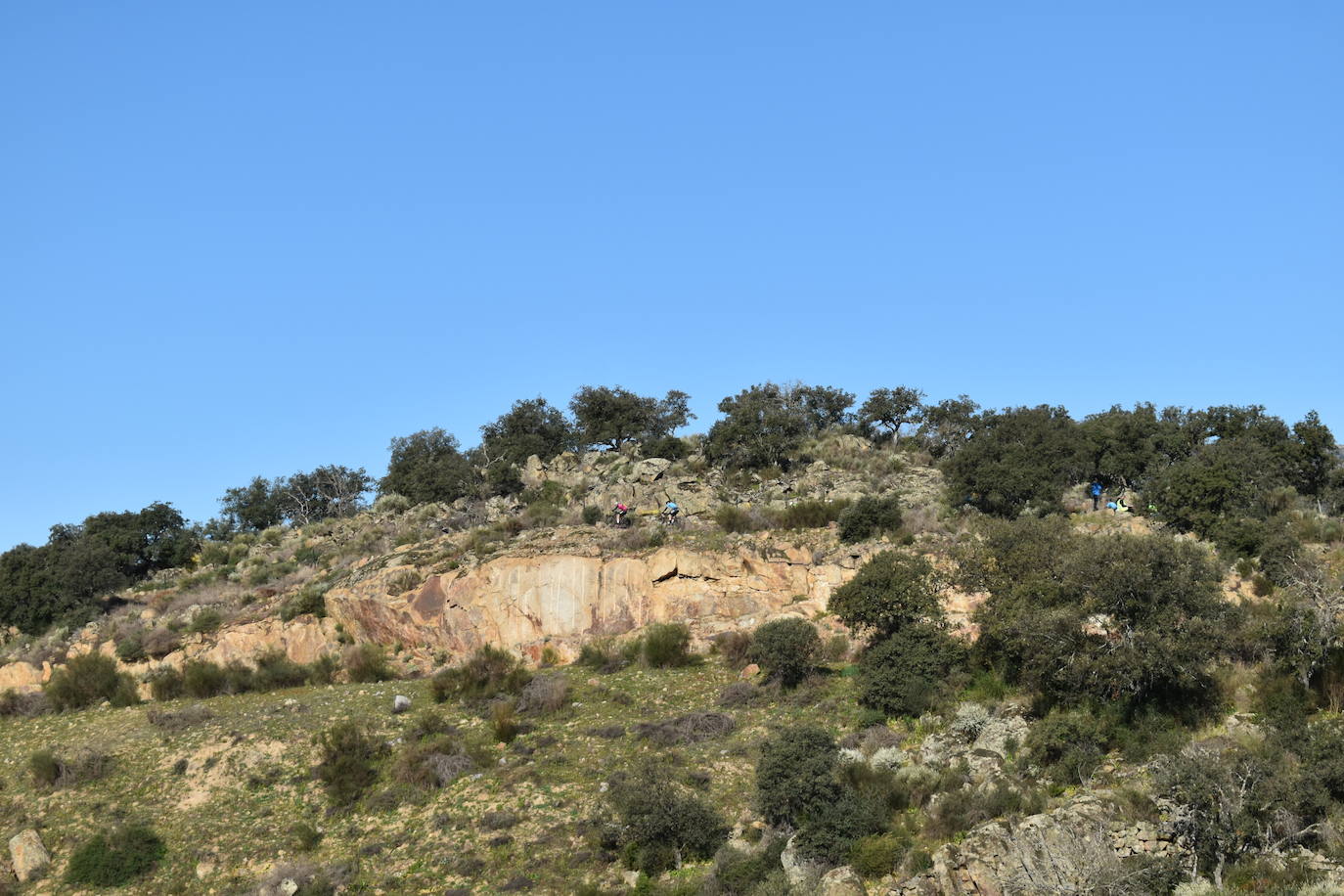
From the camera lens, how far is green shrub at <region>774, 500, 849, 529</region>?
43.7m

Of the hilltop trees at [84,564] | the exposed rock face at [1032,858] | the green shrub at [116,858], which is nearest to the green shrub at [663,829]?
the exposed rock face at [1032,858]

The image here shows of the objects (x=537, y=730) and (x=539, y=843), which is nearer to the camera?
(x=539, y=843)

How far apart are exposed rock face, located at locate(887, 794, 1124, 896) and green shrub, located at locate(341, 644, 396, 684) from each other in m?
22.5

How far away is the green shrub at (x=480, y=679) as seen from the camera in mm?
34906

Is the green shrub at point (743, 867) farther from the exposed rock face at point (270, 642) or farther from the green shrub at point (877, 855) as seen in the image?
the exposed rock face at point (270, 642)

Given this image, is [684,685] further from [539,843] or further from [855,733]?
[539,843]

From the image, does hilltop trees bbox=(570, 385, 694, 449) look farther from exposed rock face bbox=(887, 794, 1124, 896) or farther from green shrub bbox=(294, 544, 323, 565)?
exposed rock face bbox=(887, 794, 1124, 896)

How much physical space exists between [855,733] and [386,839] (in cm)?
1203

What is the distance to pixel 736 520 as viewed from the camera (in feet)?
143

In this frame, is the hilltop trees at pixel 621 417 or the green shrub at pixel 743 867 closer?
the green shrub at pixel 743 867

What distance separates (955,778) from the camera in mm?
24344

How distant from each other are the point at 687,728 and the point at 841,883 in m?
10.1

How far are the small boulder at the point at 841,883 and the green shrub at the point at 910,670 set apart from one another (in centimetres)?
854

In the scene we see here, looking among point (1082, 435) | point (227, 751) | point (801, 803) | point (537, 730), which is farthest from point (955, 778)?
point (1082, 435)
